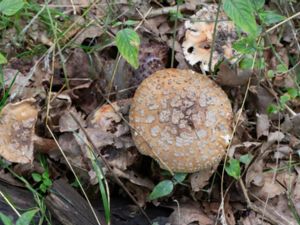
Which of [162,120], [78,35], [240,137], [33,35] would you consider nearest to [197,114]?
[162,120]

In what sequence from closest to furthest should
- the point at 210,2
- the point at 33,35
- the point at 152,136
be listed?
the point at 152,136
the point at 33,35
the point at 210,2

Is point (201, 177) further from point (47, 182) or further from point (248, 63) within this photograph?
point (47, 182)

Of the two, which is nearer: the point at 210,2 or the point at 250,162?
the point at 250,162

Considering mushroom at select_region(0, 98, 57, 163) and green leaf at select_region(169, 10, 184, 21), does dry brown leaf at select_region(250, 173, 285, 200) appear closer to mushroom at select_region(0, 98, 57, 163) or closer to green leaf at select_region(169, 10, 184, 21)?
green leaf at select_region(169, 10, 184, 21)

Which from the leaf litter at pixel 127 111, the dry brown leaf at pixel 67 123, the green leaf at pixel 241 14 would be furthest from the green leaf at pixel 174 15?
the green leaf at pixel 241 14

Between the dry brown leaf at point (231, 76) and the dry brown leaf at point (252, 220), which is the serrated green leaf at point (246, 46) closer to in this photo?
the dry brown leaf at point (231, 76)

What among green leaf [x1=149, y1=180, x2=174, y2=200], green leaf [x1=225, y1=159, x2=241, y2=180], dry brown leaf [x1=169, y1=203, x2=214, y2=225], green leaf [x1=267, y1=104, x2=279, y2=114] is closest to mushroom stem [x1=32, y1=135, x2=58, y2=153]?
green leaf [x1=149, y1=180, x2=174, y2=200]

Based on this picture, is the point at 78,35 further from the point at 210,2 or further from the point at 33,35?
the point at 210,2
